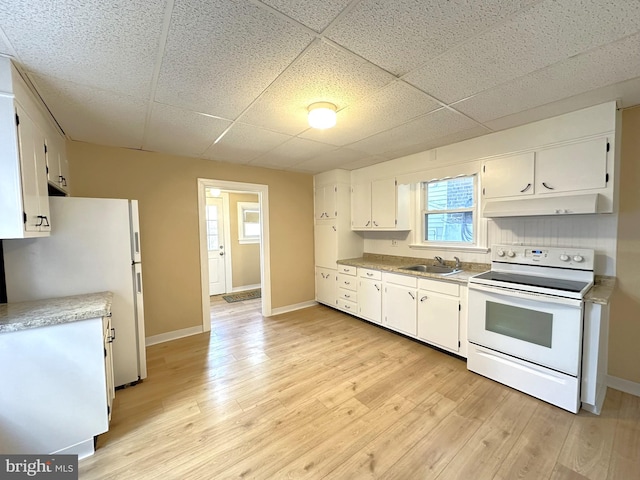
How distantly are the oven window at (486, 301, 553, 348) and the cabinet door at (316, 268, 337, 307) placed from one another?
2.32 meters

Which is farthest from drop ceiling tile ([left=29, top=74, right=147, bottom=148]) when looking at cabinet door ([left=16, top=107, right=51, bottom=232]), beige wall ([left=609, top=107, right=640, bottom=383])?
beige wall ([left=609, top=107, right=640, bottom=383])

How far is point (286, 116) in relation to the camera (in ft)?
7.32

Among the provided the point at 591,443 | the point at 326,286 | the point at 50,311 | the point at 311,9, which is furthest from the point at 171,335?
the point at 591,443

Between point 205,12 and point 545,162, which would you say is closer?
point 205,12

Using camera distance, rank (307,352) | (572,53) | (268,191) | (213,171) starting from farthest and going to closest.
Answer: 1. (268,191)
2. (213,171)
3. (307,352)
4. (572,53)

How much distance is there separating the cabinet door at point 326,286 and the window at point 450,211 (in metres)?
1.56

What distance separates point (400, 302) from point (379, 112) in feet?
7.05

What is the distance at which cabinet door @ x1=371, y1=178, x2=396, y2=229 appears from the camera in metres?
3.68

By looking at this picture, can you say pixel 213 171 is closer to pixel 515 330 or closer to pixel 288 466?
pixel 288 466

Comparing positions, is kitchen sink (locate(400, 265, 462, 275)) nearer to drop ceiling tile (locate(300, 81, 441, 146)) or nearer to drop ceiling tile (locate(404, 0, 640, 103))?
drop ceiling tile (locate(300, 81, 441, 146))

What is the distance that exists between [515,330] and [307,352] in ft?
6.53

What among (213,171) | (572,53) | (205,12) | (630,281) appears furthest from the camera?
(213,171)

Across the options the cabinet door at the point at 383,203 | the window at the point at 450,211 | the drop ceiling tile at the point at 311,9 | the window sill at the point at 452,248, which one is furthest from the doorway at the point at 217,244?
the drop ceiling tile at the point at 311,9

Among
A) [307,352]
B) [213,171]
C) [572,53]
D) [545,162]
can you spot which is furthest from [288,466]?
[213,171]
